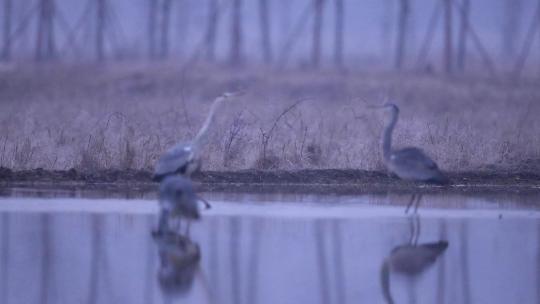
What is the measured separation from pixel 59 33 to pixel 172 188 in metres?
57.5

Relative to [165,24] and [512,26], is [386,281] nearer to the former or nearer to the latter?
[165,24]

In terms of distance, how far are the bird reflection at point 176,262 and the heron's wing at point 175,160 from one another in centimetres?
175

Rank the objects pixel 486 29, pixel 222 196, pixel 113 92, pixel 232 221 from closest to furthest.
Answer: pixel 232 221 → pixel 222 196 → pixel 113 92 → pixel 486 29

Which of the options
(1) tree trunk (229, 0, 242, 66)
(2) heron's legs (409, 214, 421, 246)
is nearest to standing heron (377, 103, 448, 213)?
(2) heron's legs (409, 214, 421, 246)

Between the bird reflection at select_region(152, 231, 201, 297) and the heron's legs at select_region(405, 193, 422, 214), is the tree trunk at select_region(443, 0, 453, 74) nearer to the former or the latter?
the heron's legs at select_region(405, 193, 422, 214)

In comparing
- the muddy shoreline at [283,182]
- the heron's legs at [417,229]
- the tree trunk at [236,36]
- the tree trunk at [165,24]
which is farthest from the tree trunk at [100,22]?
the heron's legs at [417,229]

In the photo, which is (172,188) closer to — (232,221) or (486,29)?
(232,221)

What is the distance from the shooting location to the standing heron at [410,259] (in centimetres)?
865

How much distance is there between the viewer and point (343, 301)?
764 centimetres

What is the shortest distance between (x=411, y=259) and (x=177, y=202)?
2.55 meters

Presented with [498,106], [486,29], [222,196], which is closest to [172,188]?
[222,196]

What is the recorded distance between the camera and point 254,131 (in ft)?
56.0

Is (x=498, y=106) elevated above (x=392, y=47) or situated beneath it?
situated beneath

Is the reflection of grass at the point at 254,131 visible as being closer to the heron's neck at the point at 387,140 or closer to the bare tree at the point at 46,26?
the heron's neck at the point at 387,140
